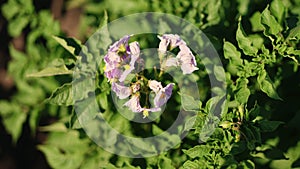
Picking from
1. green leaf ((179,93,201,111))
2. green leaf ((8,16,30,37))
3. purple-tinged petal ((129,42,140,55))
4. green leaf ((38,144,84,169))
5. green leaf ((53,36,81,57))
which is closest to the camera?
green leaf ((179,93,201,111))

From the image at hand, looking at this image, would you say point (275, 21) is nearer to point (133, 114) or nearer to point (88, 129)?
point (133, 114)

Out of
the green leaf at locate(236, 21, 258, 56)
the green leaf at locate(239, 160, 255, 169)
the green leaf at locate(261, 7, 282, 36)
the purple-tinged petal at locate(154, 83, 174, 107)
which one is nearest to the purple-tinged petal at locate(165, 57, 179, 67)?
the purple-tinged petal at locate(154, 83, 174, 107)

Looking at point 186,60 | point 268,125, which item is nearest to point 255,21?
point 186,60

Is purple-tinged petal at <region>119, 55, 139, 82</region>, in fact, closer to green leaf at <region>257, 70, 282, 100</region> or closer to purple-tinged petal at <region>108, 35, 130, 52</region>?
purple-tinged petal at <region>108, 35, 130, 52</region>

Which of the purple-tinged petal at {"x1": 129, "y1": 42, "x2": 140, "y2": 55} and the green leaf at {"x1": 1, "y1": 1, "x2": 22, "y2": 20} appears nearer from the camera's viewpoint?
the purple-tinged petal at {"x1": 129, "y1": 42, "x2": 140, "y2": 55}

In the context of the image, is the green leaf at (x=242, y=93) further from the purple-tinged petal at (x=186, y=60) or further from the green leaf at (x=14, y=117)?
the green leaf at (x=14, y=117)

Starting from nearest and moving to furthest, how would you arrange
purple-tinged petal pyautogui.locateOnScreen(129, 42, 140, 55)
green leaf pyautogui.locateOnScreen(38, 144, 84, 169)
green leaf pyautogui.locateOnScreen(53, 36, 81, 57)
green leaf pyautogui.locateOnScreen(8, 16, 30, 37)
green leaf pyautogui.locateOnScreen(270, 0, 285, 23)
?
1. purple-tinged petal pyautogui.locateOnScreen(129, 42, 140, 55)
2. green leaf pyautogui.locateOnScreen(270, 0, 285, 23)
3. green leaf pyautogui.locateOnScreen(53, 36, 81, 57)
4. green leaf pyautogui.locateOnScreen(38, 144, 84, 169)
5. green leaf pyautogui.locateOnScreen(8, 16, 30, 37)

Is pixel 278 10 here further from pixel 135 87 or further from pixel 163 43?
pixel 135 87

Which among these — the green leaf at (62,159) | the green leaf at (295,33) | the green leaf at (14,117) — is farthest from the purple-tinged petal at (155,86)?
the green leaf at (14,117)
